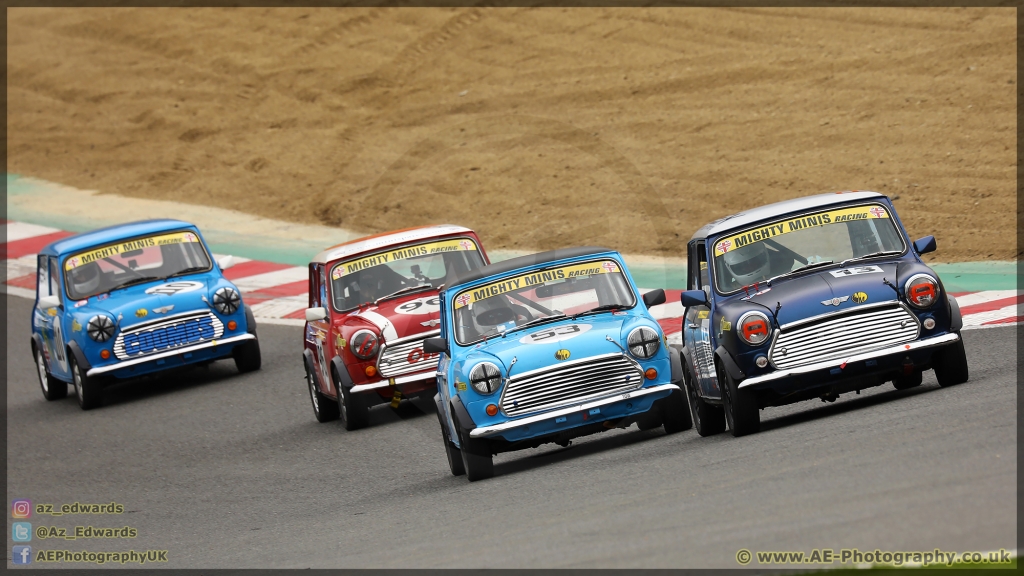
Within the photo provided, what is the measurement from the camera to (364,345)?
12.2 meters

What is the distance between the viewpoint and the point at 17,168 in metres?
28.6

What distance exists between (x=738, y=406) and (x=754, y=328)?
0.54m

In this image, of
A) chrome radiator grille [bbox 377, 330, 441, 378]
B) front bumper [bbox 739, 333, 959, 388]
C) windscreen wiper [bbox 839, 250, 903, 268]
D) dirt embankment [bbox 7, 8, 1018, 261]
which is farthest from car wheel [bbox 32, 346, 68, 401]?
windscreen wiper [bbox 839, 250, 903, 268]

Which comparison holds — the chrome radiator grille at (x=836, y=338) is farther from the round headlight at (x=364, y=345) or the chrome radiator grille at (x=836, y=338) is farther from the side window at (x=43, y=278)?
the side window at (x=43, y=278)

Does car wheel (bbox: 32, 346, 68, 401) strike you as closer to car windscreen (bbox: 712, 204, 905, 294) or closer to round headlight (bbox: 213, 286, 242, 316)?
round headlight (bbox: 213, 286, 242, 316)

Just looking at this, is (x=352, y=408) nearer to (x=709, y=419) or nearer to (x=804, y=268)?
(x=709, y=419)

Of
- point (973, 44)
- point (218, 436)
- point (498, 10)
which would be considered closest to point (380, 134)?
point (498, 10)

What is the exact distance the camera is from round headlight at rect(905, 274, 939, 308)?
362 inches

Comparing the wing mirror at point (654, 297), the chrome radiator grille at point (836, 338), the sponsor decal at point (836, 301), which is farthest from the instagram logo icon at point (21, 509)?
the sponsor decal at point (836, 301)

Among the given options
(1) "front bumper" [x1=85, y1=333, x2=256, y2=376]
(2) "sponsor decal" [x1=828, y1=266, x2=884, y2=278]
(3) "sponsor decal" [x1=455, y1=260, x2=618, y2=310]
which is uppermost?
(3) "sponsor decal" [x1=455, y1=260, x2=618, y2=310]

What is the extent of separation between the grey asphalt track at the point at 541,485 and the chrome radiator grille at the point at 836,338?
1.49 feet

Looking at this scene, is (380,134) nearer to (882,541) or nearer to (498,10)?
(498,10)

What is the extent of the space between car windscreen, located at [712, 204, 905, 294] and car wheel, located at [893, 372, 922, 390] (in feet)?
3.03

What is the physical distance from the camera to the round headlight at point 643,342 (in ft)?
31.6
